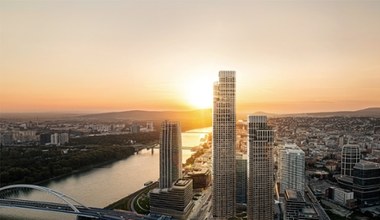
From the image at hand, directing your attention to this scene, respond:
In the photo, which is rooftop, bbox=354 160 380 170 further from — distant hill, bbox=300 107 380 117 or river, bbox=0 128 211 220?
river, bbox=0 128 211 220

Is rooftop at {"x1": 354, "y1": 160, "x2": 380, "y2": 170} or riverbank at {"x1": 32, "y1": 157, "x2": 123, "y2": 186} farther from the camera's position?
riverbank at {"x1": 32, "y1": 157, "x2": 123, "y2": 186}

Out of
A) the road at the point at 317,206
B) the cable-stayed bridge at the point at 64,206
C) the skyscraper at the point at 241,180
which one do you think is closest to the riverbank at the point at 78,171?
the cable-stayed bridge at the point at 64,206

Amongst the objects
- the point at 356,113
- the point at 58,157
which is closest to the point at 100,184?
the point at 58,157

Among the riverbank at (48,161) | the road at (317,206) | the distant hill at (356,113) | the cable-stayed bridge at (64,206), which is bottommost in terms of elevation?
the road at (317,206)

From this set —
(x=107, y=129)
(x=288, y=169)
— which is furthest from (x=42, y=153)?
(x=288, y=169)

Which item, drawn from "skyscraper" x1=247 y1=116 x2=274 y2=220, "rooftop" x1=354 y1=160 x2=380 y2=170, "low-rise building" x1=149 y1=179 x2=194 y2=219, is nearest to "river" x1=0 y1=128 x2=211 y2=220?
"low-rise building" x1=149 y1=179 x2=194 y2=219

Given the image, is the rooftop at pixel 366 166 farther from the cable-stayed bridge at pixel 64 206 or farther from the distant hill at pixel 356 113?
the cable-stayed bridge at pixel 64 206

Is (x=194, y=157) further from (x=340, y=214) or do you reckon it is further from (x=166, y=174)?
(x=340, y=214)
